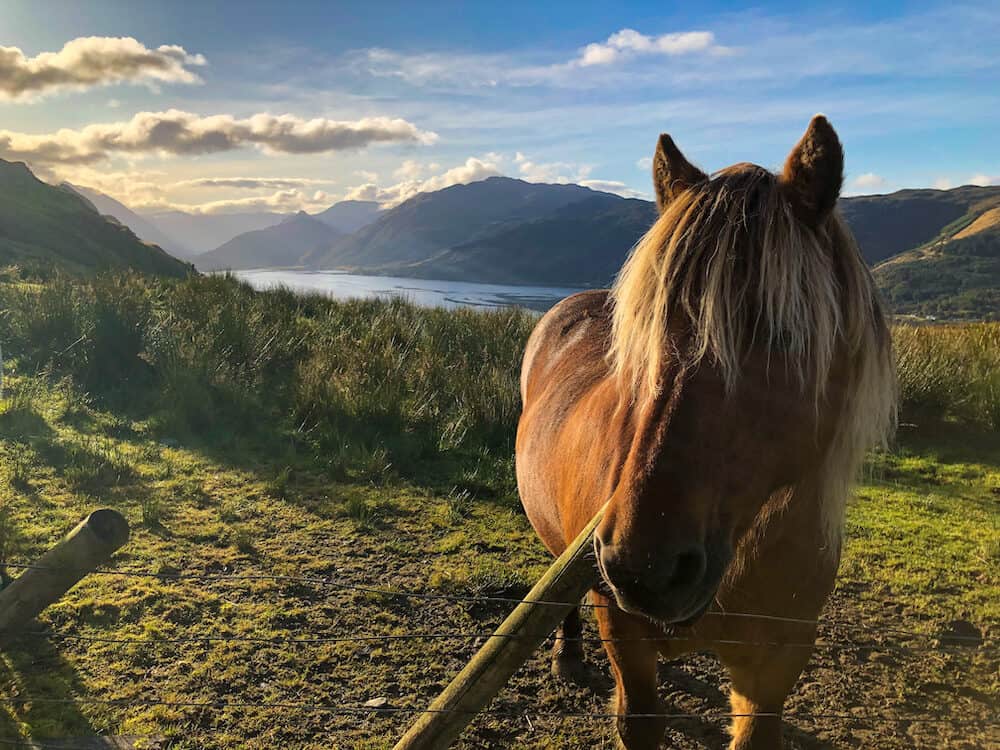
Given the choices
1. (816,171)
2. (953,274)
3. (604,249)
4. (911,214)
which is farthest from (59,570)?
(911,214)

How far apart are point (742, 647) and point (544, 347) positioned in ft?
8.50

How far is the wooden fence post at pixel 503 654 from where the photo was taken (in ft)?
4.67

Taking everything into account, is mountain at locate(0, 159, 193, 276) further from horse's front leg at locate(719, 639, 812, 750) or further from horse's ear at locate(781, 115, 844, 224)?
horse's ear at locate(781, 115, 844, 224)

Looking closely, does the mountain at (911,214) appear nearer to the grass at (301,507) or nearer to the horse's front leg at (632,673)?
the grass at (301,507)

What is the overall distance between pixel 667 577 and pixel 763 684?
1.24m

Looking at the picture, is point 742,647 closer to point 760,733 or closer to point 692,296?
point 760,733

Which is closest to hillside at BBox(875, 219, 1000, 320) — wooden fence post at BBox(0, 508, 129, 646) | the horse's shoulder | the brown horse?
the horse's shoulder

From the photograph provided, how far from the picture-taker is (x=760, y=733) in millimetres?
2018

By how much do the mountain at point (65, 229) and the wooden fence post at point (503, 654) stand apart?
31.3 m

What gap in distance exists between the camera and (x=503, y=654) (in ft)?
4.83

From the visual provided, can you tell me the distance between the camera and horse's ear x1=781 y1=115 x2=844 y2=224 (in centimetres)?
138

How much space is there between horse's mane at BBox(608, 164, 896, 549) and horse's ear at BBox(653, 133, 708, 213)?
0.11 metres

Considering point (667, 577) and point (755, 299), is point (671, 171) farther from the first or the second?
point (667, 577)

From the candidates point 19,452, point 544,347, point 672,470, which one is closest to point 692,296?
→ point 672,470
